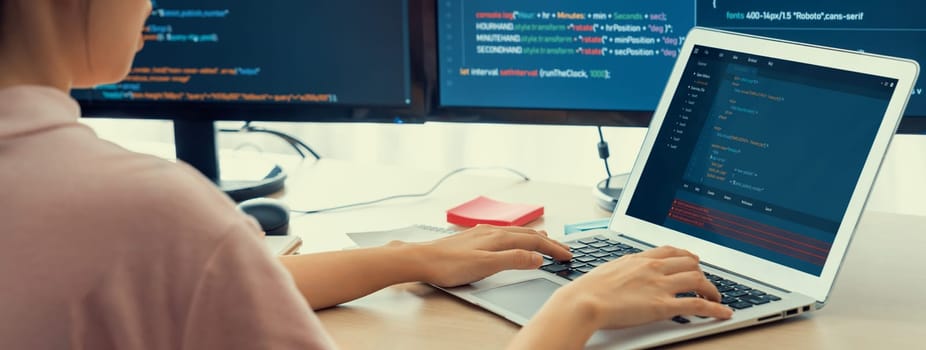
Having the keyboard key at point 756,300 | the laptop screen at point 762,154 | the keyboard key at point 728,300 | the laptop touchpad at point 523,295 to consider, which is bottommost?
the laptop touchpad at point 523,295

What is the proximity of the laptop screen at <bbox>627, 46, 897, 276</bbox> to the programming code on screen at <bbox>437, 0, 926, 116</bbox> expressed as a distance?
0.17m

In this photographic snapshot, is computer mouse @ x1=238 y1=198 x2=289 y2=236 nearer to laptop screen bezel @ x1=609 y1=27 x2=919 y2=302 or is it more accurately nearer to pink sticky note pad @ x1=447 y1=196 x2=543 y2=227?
pink sticky note pad @ x1=447 y1=196 x2=543 y2=227

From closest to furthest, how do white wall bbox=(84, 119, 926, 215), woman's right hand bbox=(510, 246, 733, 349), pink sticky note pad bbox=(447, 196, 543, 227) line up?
woman's right hand bbox=(510, 246, 733, 349)
pink sticky note pad bbox=(447, 196, 543, 227)
white wall bbox=(84, 119, 926, 215)

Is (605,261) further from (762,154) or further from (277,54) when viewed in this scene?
(277,54)

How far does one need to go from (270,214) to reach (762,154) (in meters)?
0.58

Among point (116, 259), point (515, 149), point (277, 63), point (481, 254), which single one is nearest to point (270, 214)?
point (277, 63)

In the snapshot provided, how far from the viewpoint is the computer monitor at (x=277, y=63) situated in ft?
4.49

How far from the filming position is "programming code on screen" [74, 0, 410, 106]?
1367 mm

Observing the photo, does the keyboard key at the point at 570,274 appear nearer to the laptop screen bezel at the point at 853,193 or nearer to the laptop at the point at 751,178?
the laptop at the point at 751,178

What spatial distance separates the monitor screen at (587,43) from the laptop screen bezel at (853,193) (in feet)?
0.52

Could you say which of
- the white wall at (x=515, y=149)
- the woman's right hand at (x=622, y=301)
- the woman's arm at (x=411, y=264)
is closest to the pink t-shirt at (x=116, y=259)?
the woman's right hand at (x=622, y=301)

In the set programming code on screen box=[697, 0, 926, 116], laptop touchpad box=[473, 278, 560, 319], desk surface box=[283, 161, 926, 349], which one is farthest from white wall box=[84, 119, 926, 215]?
laptop touchpad box=[473, 278, 560, 319]

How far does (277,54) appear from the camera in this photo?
140 cm

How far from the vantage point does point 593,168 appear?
2189 mm
